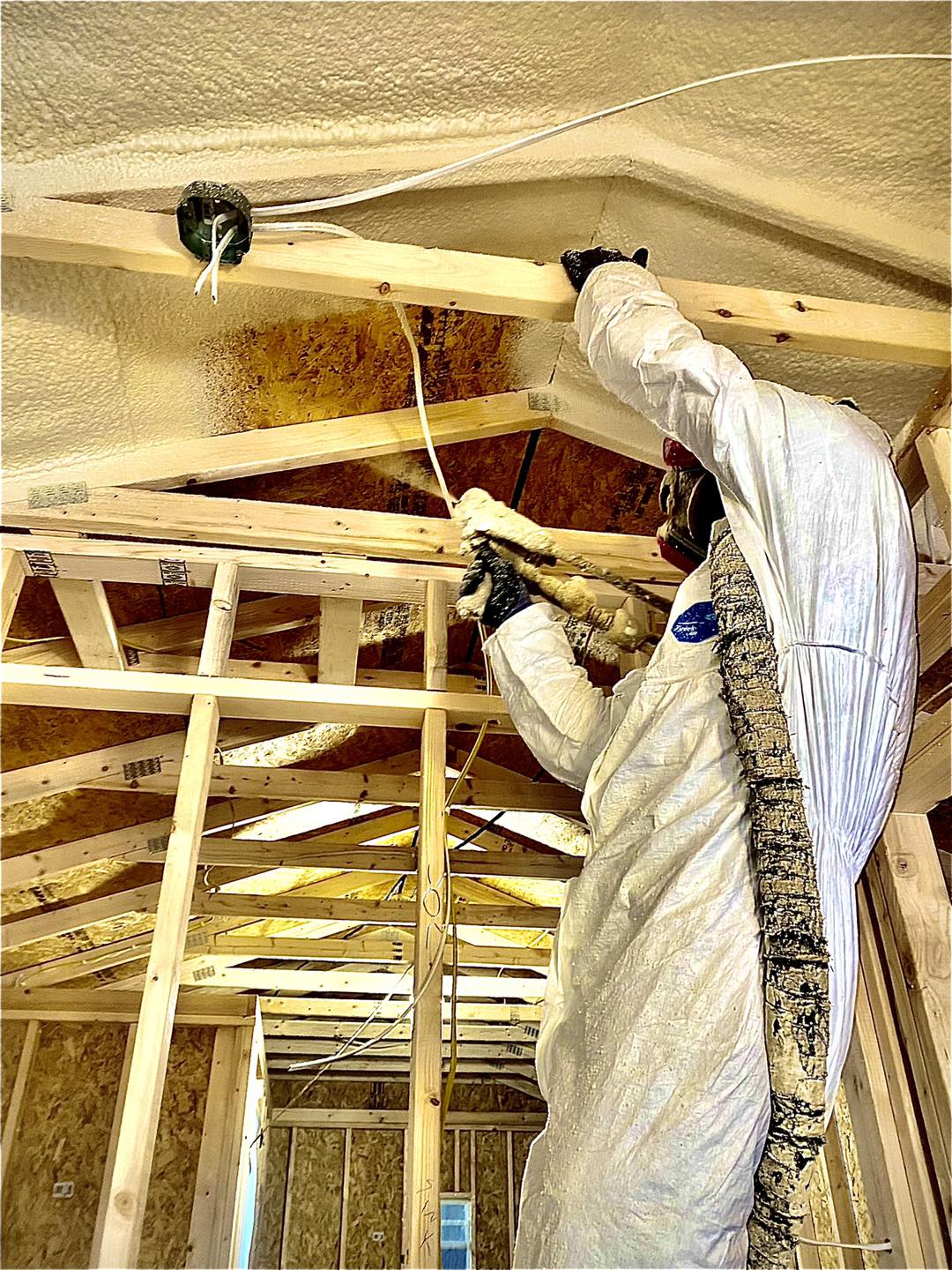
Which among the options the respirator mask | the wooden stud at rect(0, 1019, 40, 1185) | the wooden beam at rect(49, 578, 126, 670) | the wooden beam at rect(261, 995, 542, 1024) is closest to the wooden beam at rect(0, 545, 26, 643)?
the wooden beam at rect(49, 578, 126, 670)

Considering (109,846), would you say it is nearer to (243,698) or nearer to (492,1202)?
(243,698)

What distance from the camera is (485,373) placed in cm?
263

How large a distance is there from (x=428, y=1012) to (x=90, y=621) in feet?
4.43

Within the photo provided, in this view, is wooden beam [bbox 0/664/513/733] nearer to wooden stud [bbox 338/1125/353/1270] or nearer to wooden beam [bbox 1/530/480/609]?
wooden beam [bbox 1/530/480/609]

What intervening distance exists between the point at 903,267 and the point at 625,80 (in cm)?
67

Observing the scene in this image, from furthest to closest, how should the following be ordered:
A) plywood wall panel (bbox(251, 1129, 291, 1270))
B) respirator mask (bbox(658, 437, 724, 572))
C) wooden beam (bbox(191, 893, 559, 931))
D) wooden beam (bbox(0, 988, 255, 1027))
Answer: plywood wall panel (bbox(251, 1129, 291, 1270)), wooden beam (bbox(0, 988, 255, 1027)), wooden beam (bbox(191, 893, 559, 931)), respirator mask (bbox(658, 437, 724, 572))

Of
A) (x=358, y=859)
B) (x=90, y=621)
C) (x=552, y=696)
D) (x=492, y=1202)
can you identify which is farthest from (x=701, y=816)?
(x=492, y=1202)

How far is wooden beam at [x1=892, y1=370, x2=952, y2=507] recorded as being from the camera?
2.02m

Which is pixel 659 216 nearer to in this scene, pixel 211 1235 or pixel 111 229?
pixel 111 229

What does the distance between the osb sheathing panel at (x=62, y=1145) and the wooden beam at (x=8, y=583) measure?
10.8ft

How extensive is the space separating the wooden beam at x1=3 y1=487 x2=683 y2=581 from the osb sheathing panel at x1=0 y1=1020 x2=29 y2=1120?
11.2 ft

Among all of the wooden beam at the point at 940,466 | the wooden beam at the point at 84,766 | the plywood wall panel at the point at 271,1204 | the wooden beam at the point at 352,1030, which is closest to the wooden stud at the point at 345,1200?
the plywood wall panel at the point at 271,1204

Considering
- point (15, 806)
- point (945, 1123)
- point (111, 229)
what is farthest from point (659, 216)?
point (15, 806)

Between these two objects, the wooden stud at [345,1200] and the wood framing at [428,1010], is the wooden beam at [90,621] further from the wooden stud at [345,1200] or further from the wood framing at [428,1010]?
the wooden stud at [345,1200]
